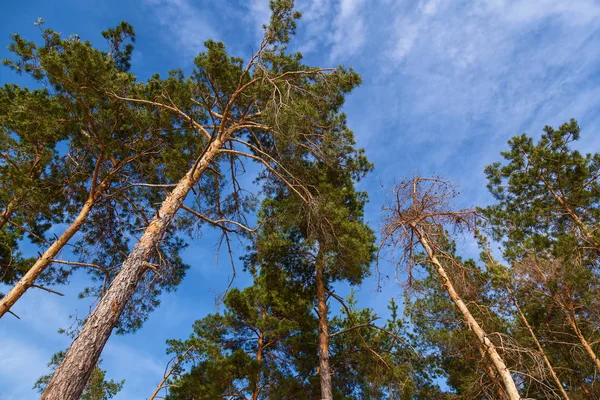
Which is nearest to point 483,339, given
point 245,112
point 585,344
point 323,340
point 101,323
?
point 323,340

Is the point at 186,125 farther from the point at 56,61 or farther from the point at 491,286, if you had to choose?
the point at 491,286

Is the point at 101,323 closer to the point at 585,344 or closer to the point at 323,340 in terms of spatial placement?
the point at 323,340

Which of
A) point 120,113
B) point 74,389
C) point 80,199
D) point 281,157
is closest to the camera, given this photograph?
point 74,389

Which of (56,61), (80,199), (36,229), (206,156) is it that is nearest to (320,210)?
(206,156)

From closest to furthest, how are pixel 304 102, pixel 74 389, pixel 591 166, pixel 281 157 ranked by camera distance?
pixel 74 389, pixel 304 102, pixel 281 157, pixel 591 166

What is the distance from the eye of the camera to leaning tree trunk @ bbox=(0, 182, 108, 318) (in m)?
6.90

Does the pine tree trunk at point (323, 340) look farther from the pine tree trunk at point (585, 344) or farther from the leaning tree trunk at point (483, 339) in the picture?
the pine tree trunk at point (585, 344)

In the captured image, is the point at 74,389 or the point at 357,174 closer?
the point at 74,389

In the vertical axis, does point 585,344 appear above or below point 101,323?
above

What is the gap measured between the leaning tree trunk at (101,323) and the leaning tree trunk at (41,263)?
3113 mm

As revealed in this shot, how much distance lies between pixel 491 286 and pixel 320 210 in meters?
6.33

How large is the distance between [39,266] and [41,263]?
0.08 metres

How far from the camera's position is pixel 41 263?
7504 mm

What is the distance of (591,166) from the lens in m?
10.2
